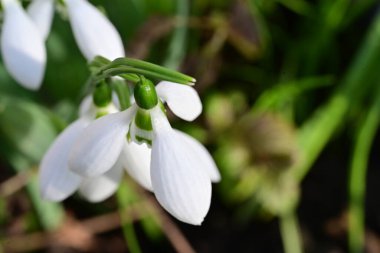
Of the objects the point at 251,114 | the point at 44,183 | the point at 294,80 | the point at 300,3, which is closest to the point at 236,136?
the point at 251,114

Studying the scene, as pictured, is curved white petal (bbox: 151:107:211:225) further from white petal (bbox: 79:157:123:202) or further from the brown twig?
the brown twig

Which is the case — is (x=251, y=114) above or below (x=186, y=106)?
below

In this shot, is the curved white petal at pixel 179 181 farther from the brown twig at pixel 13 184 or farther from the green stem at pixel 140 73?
the brown twig at pixel 13 184

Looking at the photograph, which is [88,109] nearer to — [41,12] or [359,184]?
[41,12]

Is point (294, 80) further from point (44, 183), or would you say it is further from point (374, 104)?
point (44, 183)

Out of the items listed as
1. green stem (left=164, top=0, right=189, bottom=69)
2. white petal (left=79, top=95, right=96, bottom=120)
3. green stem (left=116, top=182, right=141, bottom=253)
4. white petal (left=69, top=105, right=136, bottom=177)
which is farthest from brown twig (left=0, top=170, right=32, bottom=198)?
white petal (left=69, top=105, right=136, bottom=177)

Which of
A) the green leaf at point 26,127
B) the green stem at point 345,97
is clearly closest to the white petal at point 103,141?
the green leaf at point 26,127

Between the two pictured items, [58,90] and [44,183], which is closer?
[44,183]
